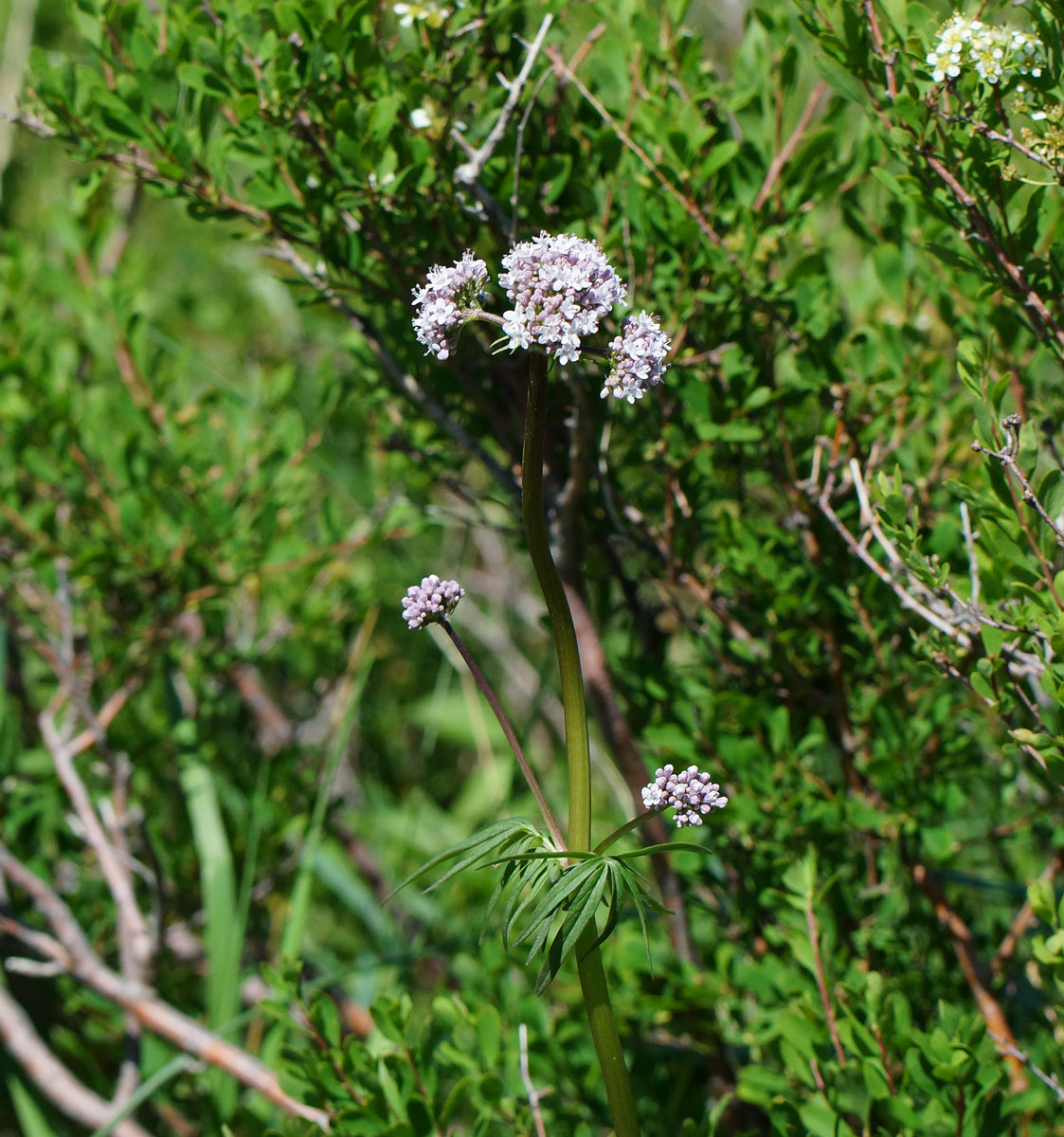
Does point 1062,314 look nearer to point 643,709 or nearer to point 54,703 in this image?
point 643,709

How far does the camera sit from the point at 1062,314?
4.17 ft

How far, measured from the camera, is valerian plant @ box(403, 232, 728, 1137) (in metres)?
0.82

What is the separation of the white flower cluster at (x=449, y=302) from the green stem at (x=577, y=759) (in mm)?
78

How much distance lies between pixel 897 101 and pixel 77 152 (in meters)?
0.97

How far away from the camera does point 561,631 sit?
0.93 metres

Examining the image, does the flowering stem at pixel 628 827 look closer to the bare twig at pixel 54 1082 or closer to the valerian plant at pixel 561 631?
the valerian plant at pixel 561 631

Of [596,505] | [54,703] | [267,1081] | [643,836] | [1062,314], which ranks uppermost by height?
[54,703]

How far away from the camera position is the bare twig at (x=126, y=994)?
64.2 inches

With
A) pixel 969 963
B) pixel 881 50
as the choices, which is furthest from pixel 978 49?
pixel 969 963

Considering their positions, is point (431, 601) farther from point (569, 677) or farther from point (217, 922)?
point (217, 922)

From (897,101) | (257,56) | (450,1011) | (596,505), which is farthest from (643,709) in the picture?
(257,56)

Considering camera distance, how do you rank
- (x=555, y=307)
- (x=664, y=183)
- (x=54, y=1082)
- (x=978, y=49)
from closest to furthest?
1. (x=555, y=307)
2. (x=978, y=49)
3. (x=664, y=183)
4. (x=54, y=1082)

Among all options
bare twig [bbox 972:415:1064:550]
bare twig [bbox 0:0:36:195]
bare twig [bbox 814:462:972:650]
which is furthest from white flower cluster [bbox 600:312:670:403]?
bare twig [bbox 0:0:36:195]

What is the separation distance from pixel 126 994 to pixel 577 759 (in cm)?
122
